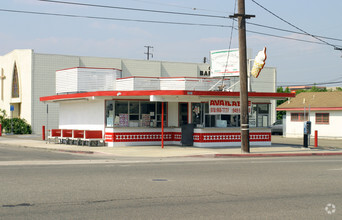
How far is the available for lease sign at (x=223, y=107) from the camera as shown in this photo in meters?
27.5

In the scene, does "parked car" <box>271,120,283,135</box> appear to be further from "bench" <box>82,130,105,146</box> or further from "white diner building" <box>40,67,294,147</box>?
"bench" <box>82,130,105,146</box>

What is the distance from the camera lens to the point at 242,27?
77.7 ft

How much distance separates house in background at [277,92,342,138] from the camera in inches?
1575

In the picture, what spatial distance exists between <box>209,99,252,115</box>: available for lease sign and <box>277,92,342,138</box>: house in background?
11382mm

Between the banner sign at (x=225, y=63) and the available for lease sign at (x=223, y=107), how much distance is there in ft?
10.4

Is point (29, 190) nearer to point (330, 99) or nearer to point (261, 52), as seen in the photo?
point (261, 52)

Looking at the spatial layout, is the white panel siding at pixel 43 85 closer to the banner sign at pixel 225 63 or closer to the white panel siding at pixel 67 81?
the white panel siding at pixel 67 81

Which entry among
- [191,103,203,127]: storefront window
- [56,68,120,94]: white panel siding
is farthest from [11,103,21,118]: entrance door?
[191,103,203,127]: storefront window

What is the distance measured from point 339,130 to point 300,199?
31.7m

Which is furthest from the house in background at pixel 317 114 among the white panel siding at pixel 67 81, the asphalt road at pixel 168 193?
the asphalt road at pixel 168 193

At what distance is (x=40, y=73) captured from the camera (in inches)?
1815

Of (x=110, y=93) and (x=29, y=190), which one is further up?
(x=110, y=93)

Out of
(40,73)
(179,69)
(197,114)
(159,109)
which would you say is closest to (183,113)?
(197,114)

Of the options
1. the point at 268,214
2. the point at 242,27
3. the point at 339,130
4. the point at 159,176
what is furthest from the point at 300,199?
the point at 339,130
